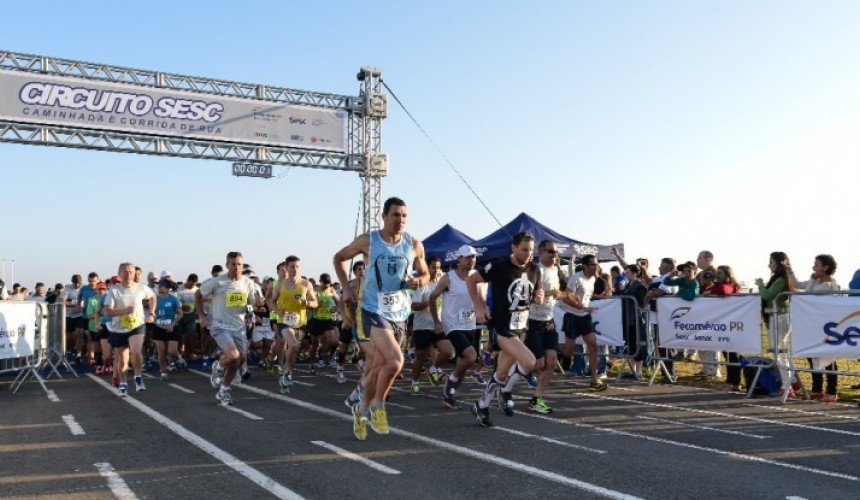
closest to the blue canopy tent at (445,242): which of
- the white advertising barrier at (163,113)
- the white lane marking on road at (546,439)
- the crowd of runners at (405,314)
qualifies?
the crowd of runners at (405,314)

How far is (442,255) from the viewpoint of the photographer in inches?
864

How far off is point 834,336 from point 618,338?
4.24 metres

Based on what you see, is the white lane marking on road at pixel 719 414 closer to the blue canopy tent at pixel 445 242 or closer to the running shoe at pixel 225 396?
the running shoe at pixel 225 396

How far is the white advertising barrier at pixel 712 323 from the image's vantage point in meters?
11.8

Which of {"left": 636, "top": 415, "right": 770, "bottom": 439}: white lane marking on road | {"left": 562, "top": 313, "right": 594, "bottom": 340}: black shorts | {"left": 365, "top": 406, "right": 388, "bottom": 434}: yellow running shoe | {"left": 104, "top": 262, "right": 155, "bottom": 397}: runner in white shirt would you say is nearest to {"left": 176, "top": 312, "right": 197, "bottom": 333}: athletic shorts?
{"left": 104, "top": 262, "right": 155, "bottom": 397}: runner in white shirt

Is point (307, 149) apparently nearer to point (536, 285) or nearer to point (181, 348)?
point (181, 348)

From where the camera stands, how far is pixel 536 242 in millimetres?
20391

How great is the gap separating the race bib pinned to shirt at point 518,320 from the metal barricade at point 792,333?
451cm

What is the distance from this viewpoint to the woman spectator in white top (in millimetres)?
11297

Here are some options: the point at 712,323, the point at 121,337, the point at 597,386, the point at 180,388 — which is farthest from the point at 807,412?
the point at 121,337

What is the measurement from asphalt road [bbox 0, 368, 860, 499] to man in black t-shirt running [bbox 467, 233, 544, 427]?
669 mm

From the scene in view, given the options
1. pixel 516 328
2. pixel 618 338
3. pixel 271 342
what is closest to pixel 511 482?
pixel 516 328

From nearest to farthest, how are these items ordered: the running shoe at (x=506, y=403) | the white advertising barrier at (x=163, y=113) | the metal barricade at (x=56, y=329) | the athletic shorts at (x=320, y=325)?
the running shoe at (x=506, y=403), the metal barricade at (x=56, y=329), the athletic shorts at (x=320, y=325), the white advertising barrier at (x=163, y=113)

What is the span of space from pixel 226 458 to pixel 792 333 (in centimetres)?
814
